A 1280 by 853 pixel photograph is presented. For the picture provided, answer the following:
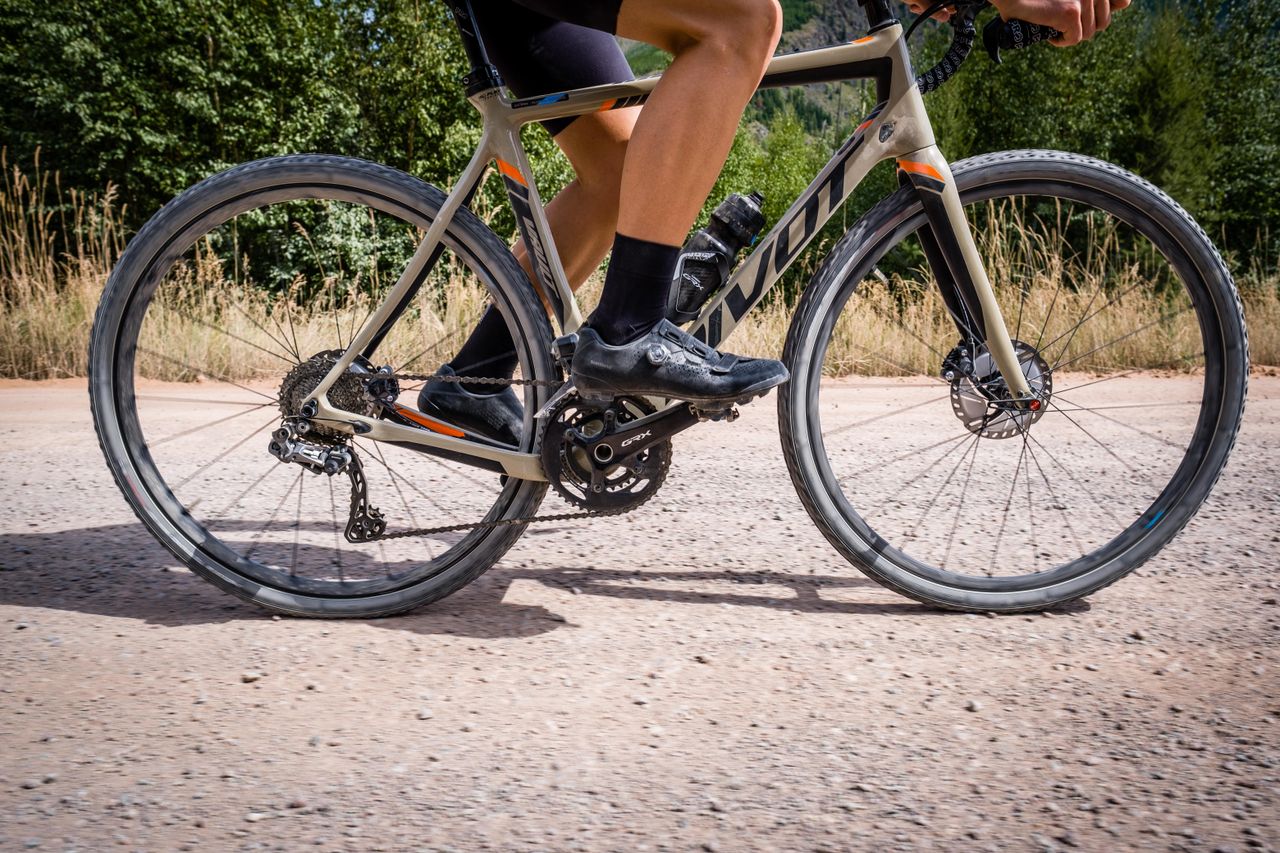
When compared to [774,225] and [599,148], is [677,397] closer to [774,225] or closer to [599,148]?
[774,225]

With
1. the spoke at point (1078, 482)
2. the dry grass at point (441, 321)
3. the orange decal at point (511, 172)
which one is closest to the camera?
the orange decal at point (511, 172)

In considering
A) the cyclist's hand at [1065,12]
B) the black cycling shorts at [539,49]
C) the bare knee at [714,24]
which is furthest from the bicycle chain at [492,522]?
the cyclist's hand at [1065,12]

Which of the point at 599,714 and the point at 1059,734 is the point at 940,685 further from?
the point at 599,714

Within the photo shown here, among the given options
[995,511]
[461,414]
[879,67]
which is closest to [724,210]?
[879,67]

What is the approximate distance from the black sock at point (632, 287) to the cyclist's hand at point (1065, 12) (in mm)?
1003

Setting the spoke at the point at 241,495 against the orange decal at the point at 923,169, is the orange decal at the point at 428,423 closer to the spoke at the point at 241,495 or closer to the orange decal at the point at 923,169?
the spoke at the point at 241,495

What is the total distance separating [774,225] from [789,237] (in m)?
0.05

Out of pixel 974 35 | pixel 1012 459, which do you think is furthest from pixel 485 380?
pixel 1012 459

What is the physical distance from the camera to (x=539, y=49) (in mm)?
2484

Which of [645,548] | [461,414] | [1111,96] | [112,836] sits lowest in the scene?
[112,836]

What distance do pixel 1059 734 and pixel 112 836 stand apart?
1.67m

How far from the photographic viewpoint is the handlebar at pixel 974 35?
2367 millimetres

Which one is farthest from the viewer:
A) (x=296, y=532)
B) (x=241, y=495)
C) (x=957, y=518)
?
(x=241, y=495)

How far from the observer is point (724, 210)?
93.6 inches
